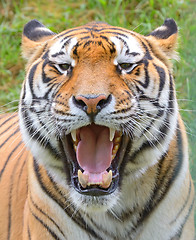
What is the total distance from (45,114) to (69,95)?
20 centimetres

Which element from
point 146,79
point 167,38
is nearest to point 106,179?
point 146,79

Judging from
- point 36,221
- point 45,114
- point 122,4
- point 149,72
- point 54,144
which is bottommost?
Answer: point 36,221

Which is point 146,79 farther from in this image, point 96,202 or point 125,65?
point 96,202

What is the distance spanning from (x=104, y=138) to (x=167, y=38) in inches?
25.3

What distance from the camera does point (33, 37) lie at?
2.66m

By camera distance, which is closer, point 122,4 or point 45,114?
point 45,114

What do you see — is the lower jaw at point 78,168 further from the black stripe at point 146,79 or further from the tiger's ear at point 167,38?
the tiger's ear at point 167,38

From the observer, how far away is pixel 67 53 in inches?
87.4

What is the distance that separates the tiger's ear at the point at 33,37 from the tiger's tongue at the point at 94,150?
563 mm

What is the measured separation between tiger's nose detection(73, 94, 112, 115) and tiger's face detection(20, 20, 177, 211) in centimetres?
3

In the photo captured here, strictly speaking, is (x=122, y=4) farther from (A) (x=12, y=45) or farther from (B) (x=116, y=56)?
(B) (x=116, y=56)

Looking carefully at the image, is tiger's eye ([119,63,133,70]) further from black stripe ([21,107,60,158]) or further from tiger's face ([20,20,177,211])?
black stripe ([21,107,60,158])

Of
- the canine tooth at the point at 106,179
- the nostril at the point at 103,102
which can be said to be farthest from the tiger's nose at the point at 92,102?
the canine tooth at the point at 106,179

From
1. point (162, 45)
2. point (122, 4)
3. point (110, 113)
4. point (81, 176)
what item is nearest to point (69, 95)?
point (110, 113)
